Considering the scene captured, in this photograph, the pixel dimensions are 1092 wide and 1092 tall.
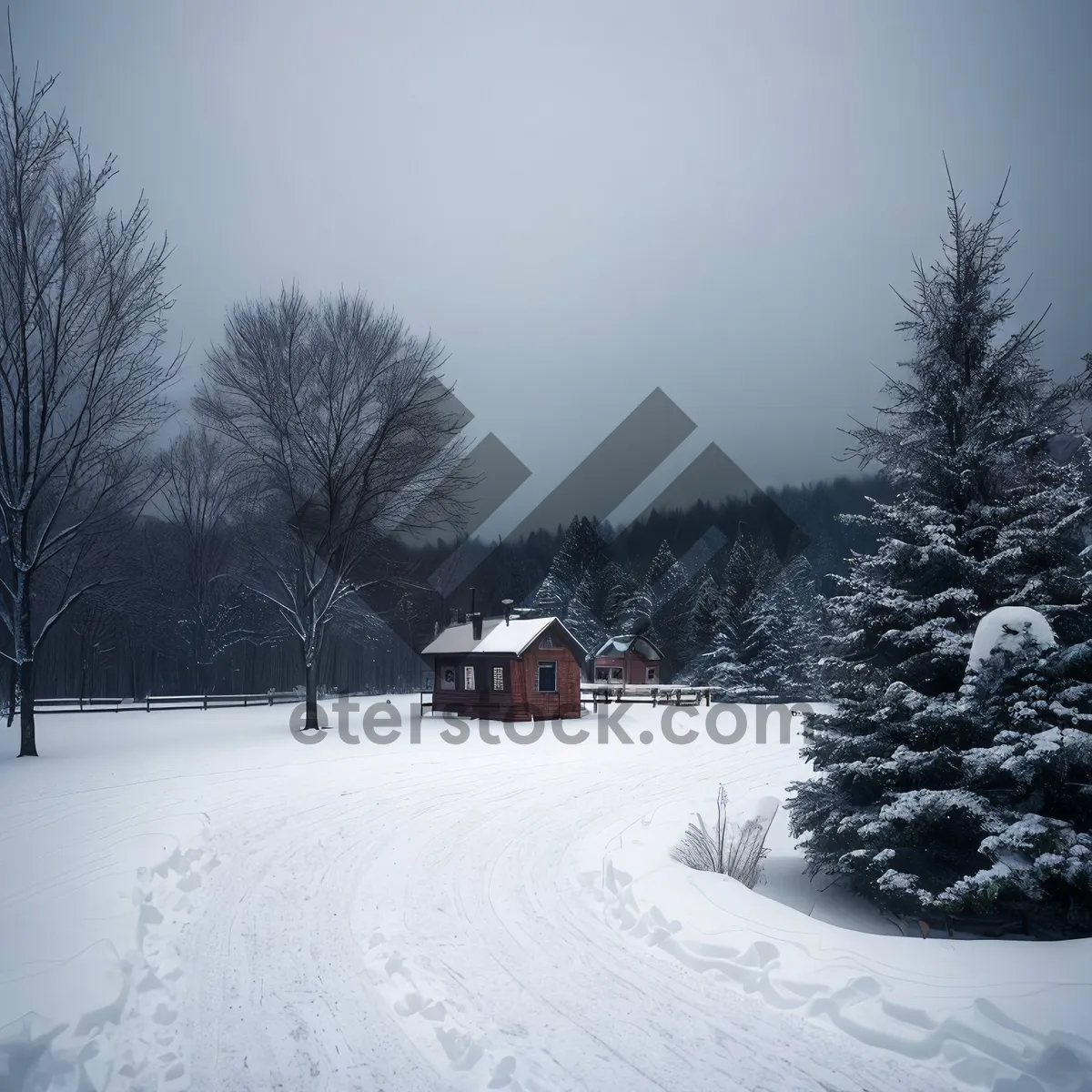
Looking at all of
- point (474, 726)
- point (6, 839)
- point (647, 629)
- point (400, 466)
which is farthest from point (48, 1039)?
point (647, 629)

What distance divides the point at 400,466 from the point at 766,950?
19.2 m

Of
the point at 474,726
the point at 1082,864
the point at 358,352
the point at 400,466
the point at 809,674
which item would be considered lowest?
the point at 474,726

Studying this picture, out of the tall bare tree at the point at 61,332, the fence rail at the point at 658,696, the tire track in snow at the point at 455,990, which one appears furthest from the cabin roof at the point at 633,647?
the tire track in snow at the point at 455,990

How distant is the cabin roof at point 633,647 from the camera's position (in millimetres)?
44875

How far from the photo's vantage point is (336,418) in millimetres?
22297

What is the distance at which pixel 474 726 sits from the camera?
2586 cm

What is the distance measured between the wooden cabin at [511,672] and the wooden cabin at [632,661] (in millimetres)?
14546

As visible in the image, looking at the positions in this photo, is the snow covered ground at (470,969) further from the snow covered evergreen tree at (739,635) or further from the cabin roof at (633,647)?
the cabin roof at (633,647)

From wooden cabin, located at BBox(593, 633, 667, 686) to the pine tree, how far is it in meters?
36.9

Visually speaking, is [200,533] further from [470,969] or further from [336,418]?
[470,969]

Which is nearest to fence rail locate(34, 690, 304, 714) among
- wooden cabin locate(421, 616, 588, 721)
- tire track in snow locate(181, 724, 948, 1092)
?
wooden cabin locate(421, 616, 588, 721)

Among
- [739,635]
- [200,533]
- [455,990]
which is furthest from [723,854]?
[739,635]

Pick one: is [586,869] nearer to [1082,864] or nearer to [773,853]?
[773,853]

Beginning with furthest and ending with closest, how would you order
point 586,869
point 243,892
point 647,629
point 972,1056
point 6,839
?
point 647,629 → point 6,839 → point 586,869 → point 243,892 → point 972,1056
